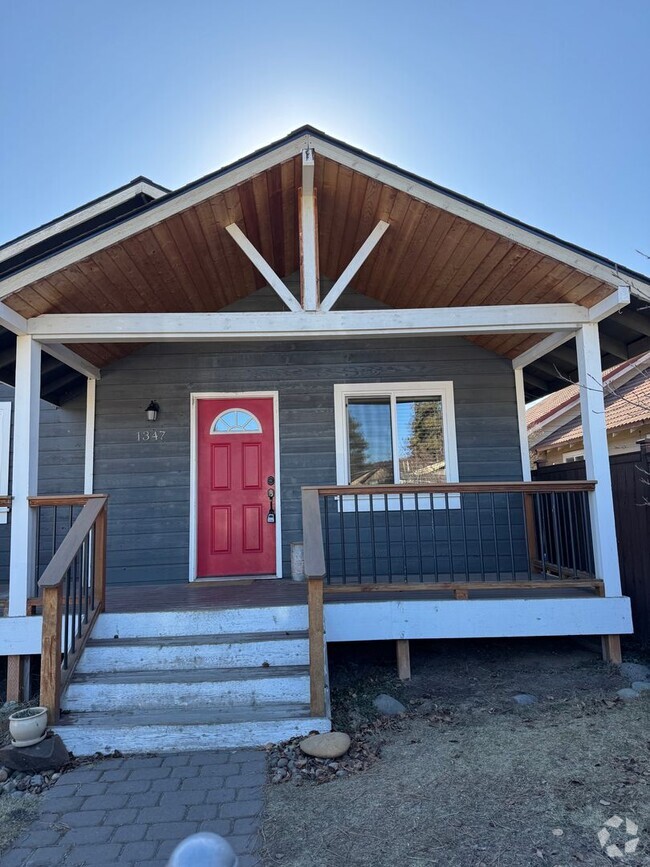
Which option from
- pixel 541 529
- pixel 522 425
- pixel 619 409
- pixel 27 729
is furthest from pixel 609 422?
pixel 27 729

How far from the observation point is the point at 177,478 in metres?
6.09

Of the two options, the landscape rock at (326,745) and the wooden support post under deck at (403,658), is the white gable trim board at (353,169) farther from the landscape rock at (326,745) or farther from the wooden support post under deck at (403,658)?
the landscape rock at (326,745)

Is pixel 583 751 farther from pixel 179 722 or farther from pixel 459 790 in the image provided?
pixel 179 722

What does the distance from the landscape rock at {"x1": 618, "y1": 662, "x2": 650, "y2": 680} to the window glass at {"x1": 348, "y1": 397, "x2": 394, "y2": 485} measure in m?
2.74

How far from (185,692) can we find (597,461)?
3.62 meters

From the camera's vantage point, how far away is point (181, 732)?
3312 mm

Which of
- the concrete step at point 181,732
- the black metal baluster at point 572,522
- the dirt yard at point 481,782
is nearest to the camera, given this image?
the dirt yard at point 481,782

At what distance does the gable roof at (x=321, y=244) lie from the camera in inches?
167

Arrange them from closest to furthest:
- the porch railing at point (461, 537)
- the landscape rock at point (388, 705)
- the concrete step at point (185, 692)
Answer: the concrete step at point (185, 692) → the landscape rock at point (388, 705) → the porch railing at point (461, 537)

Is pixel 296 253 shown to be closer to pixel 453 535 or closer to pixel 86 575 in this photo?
pixel 453 535

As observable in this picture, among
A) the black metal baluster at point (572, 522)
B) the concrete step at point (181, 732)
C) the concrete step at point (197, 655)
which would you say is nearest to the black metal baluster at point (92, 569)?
the concrete step at point (197, 655)

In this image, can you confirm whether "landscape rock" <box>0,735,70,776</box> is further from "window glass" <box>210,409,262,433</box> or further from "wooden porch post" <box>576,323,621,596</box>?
"wooden porch post" <box>576,323,621,596</box>

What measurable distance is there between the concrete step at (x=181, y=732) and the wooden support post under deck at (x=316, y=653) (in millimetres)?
89

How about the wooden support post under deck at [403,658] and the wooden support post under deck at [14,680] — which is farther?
the wooden support post under deck at [403,658]
